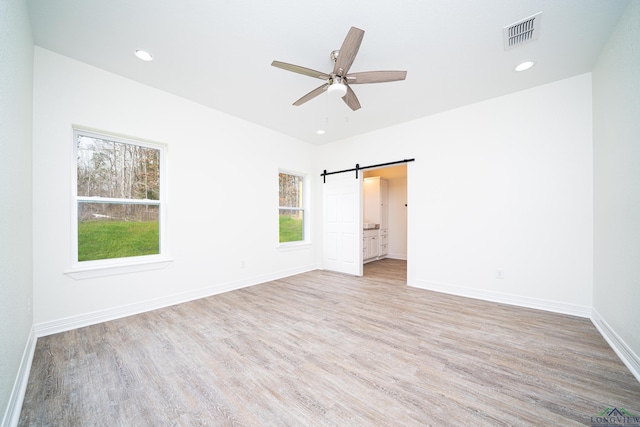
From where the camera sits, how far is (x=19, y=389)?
1438 millimetres

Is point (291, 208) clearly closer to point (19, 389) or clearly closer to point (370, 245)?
point (370, 245)

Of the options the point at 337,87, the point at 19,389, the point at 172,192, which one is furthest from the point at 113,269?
the point at 337,87

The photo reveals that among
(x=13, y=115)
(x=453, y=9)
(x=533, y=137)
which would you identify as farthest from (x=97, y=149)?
(x=533, y=137)

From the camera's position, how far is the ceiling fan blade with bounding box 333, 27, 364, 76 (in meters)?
1.65

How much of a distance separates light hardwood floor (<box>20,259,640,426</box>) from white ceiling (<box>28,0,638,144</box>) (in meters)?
2.86

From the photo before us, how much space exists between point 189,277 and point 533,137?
5061 mm

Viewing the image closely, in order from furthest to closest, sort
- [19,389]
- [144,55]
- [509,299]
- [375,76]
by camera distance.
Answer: [509,299] < [144,55] < [375,76] < [19,389]

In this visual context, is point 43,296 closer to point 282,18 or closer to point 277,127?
point 282,18

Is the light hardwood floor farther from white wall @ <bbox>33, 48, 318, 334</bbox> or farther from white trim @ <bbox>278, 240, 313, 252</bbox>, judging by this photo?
white trim @ <bbox>278, 240, 313, 252</bbox>

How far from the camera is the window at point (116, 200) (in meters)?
2.57

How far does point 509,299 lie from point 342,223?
9.62 feet

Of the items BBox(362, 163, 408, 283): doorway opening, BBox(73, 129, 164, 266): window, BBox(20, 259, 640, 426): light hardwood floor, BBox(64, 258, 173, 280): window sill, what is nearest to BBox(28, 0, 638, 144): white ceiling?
BBox(73, 129, 164, 266): window

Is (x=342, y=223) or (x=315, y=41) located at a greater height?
(x=315, y=41)

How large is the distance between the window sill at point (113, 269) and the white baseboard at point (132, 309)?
0.40 metres
